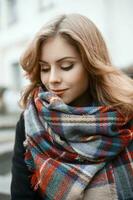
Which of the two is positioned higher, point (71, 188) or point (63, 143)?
point (63, 143)

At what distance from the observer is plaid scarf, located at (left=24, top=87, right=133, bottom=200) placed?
1861mm

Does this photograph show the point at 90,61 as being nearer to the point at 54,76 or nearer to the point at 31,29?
the point at 54,76

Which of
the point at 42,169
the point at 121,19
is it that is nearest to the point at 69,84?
the point at 42,169

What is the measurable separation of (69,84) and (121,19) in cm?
1081

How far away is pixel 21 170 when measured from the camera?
2.00 meters

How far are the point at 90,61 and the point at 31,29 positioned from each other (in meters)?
13.9

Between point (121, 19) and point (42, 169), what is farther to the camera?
point (121, 19)

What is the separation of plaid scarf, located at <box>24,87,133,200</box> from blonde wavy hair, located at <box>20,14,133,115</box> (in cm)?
10

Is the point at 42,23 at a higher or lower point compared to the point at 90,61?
lower

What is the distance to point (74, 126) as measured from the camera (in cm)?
186

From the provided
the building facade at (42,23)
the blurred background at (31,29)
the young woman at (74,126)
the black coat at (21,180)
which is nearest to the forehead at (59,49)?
the young woman at (74,126)

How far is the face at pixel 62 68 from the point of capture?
187 centimetres

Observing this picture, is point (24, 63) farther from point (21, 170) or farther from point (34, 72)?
point (21, 170)

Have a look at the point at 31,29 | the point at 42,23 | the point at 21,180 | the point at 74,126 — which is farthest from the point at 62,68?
the point at 31,29
